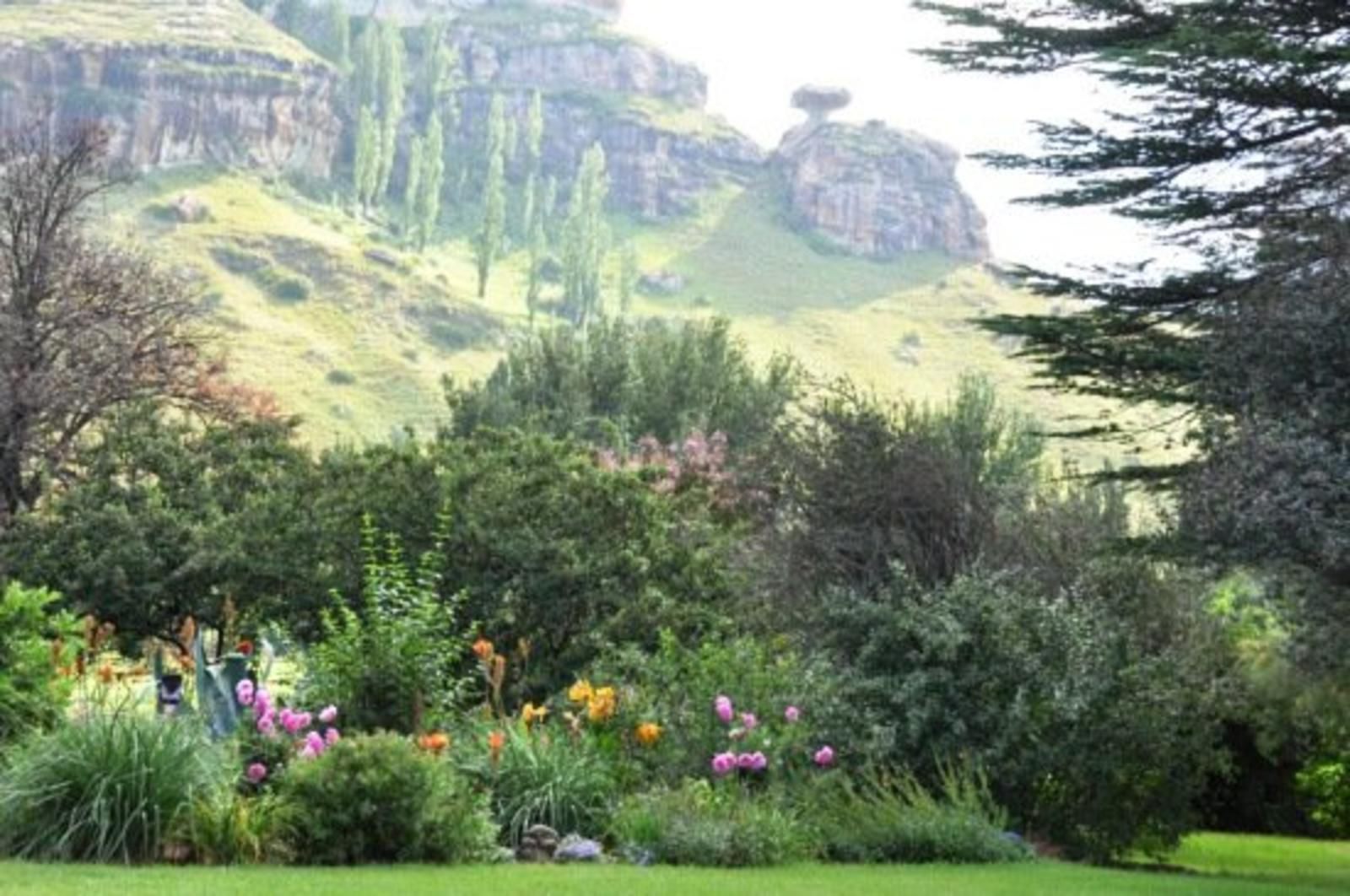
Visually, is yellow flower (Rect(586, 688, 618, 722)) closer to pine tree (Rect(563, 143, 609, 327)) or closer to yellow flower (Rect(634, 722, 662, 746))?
yellow flower (Rect(634, 722, 662, 746))

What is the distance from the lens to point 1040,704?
559 inches

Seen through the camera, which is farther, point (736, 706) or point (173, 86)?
point (173, 86)

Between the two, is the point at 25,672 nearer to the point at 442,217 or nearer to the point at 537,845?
the point at 537,845

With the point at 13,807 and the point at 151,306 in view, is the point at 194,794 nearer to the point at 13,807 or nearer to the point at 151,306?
the point at 13,807

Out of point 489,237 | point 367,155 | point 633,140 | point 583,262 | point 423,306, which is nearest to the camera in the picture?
point 423,306

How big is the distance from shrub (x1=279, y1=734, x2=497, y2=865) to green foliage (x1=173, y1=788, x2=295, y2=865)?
0.10m

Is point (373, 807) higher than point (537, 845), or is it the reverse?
point (373, 807)

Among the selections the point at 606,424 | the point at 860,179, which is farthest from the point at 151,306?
the point at 860,179

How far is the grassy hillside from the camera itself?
8825cm

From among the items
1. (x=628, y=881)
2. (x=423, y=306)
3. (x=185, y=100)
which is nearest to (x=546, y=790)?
(x=628, y=881)

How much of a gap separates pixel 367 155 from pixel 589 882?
120 meters

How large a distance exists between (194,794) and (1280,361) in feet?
25.8

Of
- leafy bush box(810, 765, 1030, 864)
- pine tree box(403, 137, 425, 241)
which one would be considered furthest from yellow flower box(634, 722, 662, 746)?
pine tree box(403, 137, 425, 241)

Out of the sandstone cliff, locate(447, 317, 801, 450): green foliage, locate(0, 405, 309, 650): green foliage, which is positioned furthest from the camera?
the sandstone cliff
